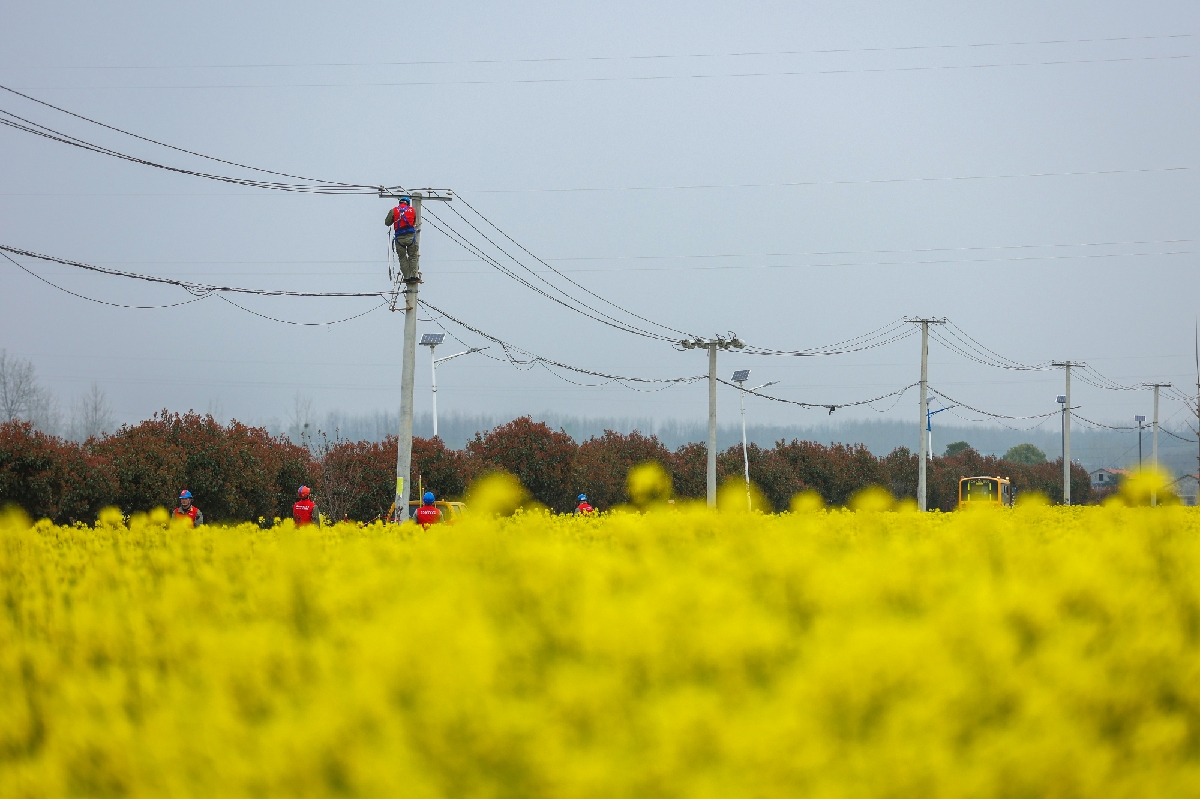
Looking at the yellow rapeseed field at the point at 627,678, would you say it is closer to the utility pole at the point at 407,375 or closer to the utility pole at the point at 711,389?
the utility pole at the point at 407,375

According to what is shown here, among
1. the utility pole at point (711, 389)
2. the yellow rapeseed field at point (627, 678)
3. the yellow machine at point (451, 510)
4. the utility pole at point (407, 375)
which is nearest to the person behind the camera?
the yellow rapeseed field at point (627, 678)

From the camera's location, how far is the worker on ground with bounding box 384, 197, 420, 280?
1959 cm

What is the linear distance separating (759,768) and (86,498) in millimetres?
25015

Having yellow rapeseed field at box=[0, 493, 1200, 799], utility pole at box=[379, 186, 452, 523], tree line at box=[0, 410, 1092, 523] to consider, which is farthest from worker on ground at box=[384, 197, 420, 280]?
yellow rapeseed field at box=[0, 493, 1200, 799]

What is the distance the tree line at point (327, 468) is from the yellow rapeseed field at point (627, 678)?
23.0ft

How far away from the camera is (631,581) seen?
403 centimetres

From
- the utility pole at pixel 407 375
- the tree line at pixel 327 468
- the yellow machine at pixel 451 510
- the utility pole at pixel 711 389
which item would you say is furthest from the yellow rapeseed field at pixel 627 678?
the utility pole at pixel 711 389

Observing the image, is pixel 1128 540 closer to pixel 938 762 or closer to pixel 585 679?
pixel 938 762

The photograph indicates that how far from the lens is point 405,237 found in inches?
774

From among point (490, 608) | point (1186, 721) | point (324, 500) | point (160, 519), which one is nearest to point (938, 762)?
point (1186, 721)

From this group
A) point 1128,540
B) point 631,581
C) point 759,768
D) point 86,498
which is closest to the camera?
point 759,768

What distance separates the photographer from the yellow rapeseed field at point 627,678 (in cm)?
258

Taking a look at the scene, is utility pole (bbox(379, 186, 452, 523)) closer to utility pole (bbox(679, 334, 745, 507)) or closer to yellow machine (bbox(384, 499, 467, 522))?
yellow machine (bbox(384, 499, 467, 522))

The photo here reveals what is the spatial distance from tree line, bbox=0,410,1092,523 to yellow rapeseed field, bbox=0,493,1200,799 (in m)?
7.01
